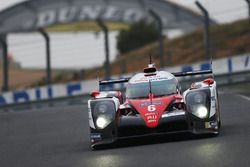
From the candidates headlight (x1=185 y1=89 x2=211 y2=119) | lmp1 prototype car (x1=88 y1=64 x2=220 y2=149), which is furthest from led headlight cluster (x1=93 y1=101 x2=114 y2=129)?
headlight (x1=185 y1=89 x2=211 y2=119)

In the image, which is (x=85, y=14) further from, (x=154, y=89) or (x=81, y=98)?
(x=154, y=89)

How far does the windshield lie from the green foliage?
4359 cm

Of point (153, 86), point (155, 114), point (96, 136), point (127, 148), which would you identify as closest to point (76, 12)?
point (153, 86)

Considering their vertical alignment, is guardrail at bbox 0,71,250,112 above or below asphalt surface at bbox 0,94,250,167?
above

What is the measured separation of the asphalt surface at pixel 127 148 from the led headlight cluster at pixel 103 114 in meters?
0.42

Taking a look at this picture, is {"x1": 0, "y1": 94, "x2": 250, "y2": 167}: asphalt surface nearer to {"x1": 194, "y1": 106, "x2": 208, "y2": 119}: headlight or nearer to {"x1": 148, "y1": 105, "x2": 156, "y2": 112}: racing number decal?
{"x1": 194, "y1": 106, "x2": 208, "y2": 119}: headlight

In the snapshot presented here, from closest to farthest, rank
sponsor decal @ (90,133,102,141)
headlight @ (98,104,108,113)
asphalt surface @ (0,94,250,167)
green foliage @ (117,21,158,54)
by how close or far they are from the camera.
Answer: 1. asphalt surface @ (0,94,250,167)
2. sponsor decal @ (90,133,102,141)
3. headlight @ (98,104,108,113)
4. green foliage @ (117,21,158,54)

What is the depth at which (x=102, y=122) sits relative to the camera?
520 inches

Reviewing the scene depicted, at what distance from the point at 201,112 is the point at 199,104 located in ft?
0.42

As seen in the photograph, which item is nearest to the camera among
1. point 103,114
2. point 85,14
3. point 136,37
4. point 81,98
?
point 103,114

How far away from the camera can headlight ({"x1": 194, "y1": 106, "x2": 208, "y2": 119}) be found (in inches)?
511

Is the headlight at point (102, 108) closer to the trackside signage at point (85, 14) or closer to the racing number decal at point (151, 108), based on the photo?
the racing number decal at point (151, 108)

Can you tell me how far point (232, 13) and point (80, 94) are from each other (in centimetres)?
595

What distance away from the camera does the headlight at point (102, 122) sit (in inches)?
519
